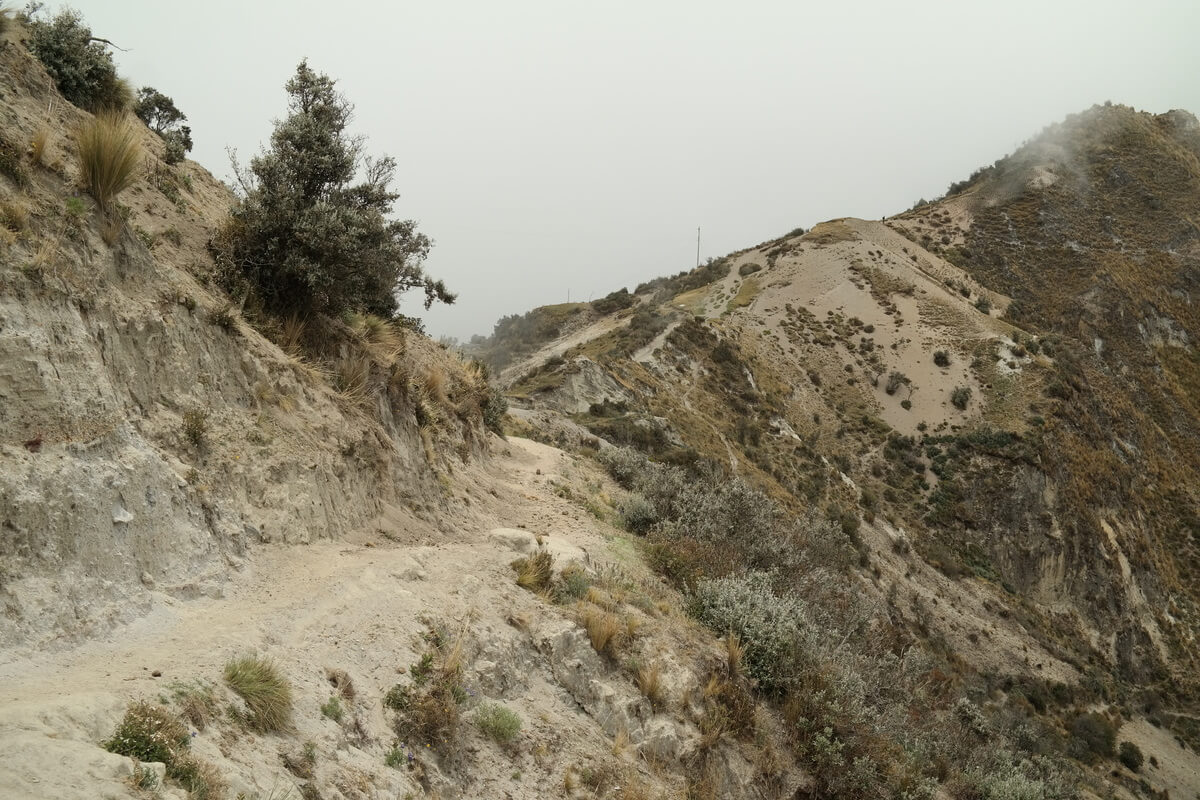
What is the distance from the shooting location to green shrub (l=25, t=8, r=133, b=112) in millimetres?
8148

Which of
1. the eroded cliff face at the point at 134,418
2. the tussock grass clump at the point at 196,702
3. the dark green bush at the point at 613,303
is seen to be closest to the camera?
the tussock grass clump at the point at 196,702

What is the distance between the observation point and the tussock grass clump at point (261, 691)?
15.4 feet

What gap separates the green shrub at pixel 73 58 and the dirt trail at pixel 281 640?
594 cm

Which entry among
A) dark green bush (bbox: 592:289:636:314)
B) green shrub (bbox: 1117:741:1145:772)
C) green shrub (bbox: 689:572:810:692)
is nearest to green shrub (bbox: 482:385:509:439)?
green shrub (bbox: 689:572:810:692)

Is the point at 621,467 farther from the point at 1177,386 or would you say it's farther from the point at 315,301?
the point at 1177,386

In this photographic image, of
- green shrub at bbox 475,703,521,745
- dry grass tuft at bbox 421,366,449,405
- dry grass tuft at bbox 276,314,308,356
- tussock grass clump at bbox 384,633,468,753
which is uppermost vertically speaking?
dry grass tuft at bbox 276,314,308,356

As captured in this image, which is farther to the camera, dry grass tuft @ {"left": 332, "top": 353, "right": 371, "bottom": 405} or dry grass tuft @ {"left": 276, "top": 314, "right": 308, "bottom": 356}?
dry grass tuft @ {"left": 332, "top": 353, "right": 371, "bottom": 405}

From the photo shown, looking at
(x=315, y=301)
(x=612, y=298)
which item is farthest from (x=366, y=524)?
(x=612, y=298)

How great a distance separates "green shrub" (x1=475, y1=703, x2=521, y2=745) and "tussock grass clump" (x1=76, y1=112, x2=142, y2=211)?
6121 mm

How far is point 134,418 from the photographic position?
647 cm

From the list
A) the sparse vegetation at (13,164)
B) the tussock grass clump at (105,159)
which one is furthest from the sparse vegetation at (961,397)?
the sparse vegetation at (13,164)

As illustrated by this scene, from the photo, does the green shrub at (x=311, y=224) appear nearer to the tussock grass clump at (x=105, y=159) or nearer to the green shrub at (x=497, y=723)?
the tussock grass clump at (x=105, y=159)

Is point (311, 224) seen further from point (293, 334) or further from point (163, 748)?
point (163, 748)

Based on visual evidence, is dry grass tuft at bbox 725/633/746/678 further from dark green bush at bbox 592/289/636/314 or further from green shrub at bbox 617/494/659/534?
dark green bush at bbox 592/289/636/314
